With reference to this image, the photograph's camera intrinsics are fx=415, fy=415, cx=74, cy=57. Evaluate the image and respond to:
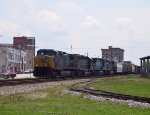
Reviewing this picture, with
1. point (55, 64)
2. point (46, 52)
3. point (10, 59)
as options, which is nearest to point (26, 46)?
point (10, 59)

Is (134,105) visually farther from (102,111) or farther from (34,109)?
(34,109)

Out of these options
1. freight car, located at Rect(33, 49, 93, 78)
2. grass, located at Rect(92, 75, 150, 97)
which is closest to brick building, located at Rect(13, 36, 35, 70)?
freight car, located at Rect(33, 49, 93, 78)

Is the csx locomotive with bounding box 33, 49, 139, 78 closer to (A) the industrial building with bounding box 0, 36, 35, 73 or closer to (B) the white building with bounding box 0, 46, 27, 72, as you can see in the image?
Answer: (A) the industrial building with bounding box 0, 36, 35, 73

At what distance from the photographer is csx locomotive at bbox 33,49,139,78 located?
2173 inches

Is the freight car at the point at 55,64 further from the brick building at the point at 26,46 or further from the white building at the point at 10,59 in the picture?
the brick building at the point at 26,46

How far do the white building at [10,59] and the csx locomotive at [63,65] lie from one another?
44.1 meters

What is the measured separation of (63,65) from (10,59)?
3213 inches

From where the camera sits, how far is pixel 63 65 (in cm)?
6078

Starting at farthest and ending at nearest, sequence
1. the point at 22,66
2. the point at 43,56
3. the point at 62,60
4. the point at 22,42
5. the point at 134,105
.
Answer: the point at 22,42
the point at 22,66
the point at 62,60
the point at 43,56
the point at 134,105

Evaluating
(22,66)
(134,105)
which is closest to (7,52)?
(22,66)

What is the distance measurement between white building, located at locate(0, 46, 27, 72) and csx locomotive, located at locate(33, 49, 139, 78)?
4412 centimetres

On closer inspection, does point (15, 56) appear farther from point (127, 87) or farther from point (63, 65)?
point (127, 87)

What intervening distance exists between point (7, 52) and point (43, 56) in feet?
270

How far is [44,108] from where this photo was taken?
58.4 feet
